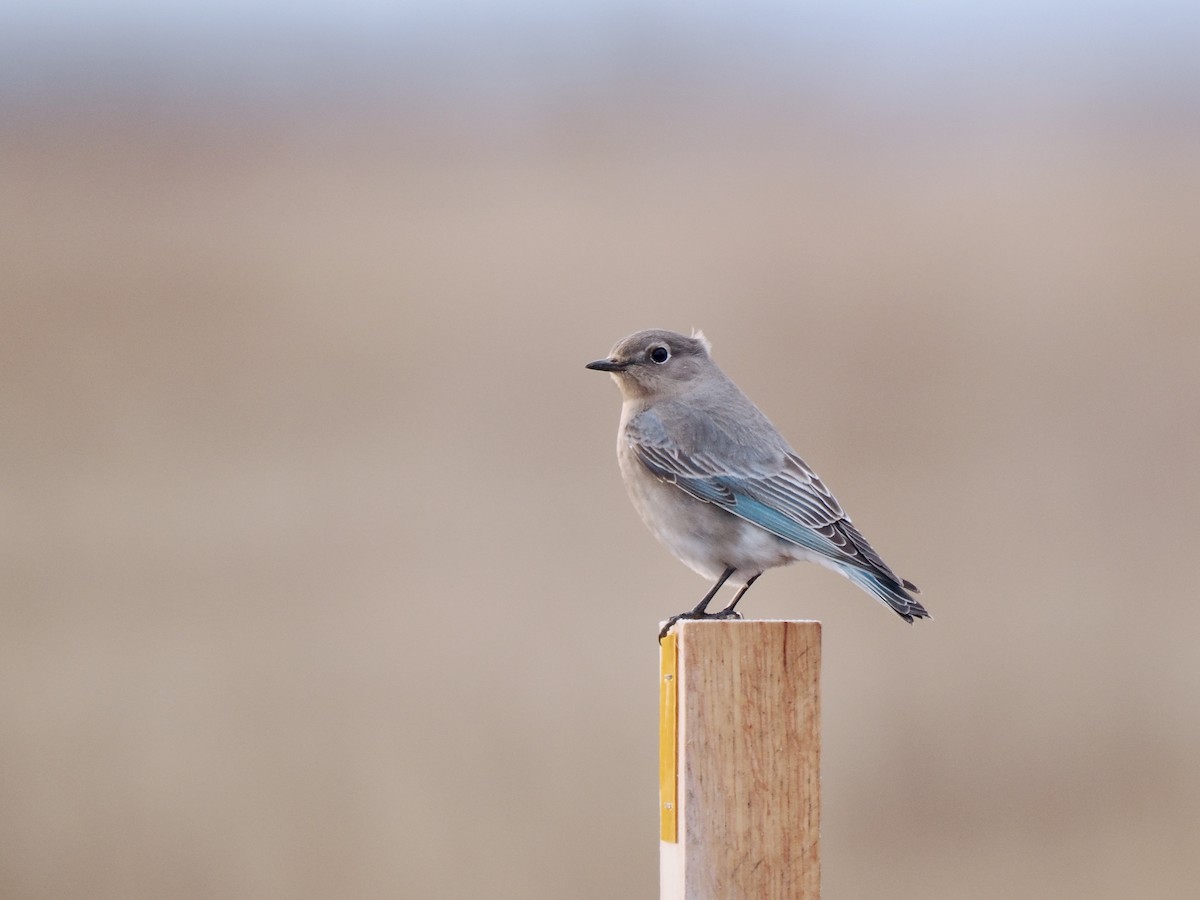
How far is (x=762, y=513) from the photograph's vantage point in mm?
5336

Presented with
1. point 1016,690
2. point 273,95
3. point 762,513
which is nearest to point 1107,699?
point 1016,690

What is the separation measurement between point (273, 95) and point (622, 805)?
752 inches

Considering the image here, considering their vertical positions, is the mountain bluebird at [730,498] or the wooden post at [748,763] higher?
the mountain bluebird at [730,498]

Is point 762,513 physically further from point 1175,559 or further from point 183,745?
point 1175,559

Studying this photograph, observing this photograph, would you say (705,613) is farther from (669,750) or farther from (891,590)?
(669,750)

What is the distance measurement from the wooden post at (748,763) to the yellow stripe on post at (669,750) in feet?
0.17

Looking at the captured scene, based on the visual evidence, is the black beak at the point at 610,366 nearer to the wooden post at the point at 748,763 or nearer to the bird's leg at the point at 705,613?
the bird's leg at the point at 705,613

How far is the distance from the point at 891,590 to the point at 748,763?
185 centimetres

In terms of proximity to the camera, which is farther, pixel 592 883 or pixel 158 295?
pixel 158 295

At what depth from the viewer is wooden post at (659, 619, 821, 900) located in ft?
10.6

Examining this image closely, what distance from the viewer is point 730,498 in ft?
17.6

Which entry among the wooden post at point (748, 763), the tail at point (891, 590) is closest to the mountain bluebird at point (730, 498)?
the tail at point (891, 590)

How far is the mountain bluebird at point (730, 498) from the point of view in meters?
5.20

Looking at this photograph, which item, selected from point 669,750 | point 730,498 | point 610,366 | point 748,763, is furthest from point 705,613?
point 748,763
